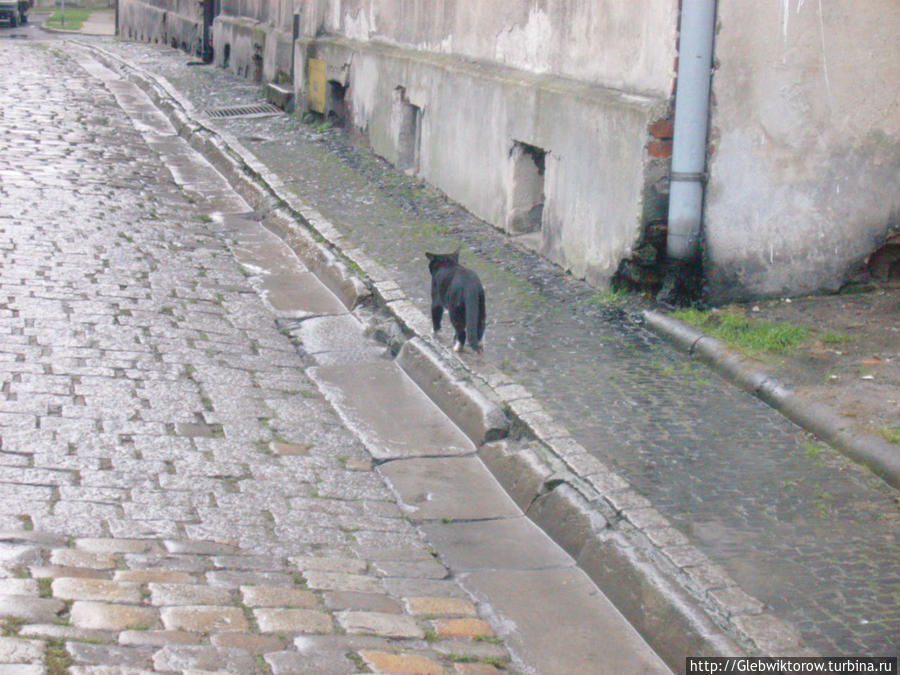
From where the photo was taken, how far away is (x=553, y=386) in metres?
6.51

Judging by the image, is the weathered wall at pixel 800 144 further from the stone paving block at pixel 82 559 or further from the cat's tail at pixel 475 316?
the stone paving block at pixel 82 559

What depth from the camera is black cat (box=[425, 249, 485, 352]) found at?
6793 mm

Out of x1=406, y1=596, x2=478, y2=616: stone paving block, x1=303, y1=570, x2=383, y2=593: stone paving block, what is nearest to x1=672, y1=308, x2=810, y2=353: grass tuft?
x1=406, y1=596, x2=478, y2=616: stone paving block

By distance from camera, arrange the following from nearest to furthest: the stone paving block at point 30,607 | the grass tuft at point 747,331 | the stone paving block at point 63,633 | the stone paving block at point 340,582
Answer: the stone paving block at point 63,633 → the stone paving block at point 30,607 → the stone paving block at point 340,582 → the grass tuft at point 747,331

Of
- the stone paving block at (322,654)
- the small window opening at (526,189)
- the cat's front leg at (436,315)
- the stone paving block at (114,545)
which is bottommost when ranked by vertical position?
the stone paving block at (322,654)

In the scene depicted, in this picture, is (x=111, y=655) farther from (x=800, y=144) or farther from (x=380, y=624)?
(x=800, y=144)

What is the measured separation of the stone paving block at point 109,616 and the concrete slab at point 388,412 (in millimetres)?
2063

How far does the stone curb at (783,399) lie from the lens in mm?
5445

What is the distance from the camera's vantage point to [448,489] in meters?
5.62

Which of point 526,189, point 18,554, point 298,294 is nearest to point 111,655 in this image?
point 18,554

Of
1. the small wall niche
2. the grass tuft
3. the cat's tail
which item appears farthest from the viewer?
the small wall niche

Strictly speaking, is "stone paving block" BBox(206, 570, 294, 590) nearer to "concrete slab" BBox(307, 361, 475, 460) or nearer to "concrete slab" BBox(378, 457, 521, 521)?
"concrete slab" BBox(378, 457, 521, 521)

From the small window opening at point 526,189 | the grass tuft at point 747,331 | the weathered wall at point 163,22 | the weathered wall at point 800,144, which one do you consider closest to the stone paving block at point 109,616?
the grass tuft at point 747,331

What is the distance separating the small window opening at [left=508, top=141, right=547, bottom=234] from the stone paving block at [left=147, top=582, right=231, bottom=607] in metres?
6.11
